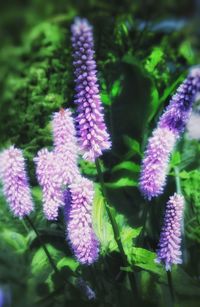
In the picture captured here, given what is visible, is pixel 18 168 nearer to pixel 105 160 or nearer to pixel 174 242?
pixel 174 242

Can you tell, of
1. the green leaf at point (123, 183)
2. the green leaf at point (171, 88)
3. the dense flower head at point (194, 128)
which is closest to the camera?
the green leaf at point (171, 88)

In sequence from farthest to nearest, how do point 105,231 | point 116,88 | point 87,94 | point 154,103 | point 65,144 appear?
point 116,88, point 154,103, point 105,231, point 65,144, point 87,94

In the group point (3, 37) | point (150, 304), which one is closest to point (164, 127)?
point (150, 304)

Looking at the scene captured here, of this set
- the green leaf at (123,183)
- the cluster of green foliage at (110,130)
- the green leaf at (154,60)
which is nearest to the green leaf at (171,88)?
the cluster of green foliage at (110,130)

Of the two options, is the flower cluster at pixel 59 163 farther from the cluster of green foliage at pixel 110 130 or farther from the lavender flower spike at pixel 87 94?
the cluster of green foliage at pixel 110 130

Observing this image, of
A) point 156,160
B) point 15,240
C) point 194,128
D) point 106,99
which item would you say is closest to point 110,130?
point 106,99

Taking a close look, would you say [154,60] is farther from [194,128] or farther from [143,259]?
[143,259]
